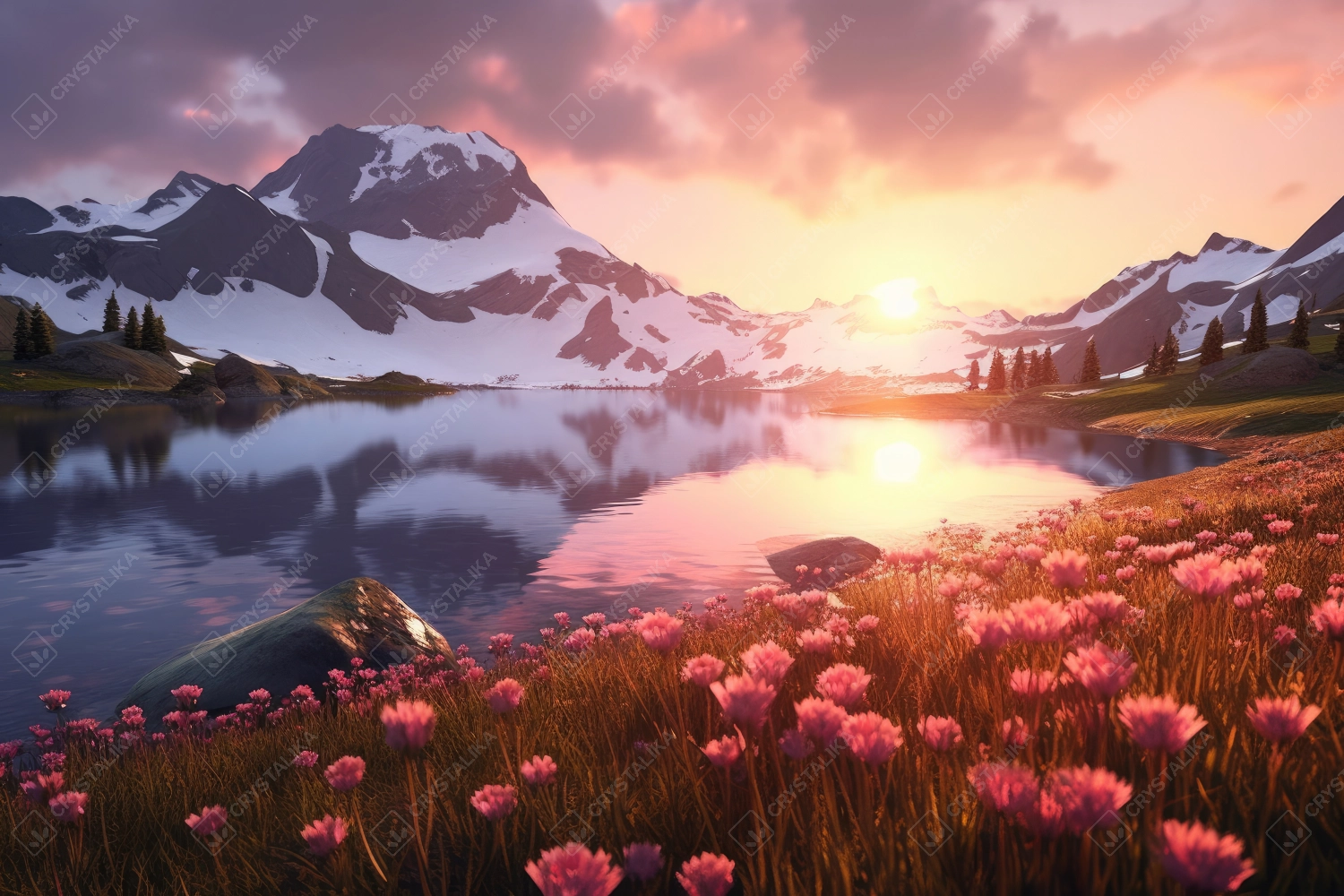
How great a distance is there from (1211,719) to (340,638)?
9.85m

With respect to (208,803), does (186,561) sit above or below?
below

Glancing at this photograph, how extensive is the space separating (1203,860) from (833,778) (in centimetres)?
117

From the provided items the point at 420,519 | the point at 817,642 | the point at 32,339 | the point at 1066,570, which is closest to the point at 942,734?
the point at 817,642

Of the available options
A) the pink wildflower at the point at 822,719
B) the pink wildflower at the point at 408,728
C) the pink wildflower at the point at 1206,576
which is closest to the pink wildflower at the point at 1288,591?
the pink wildflower at the point at 1206,576

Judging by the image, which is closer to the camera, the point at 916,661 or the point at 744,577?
the point at 916,661

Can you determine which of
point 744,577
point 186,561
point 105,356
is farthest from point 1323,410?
point 105,356

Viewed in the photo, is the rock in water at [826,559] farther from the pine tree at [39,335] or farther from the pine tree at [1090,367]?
the pine tree at [39,335]

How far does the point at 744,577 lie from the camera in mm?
16453

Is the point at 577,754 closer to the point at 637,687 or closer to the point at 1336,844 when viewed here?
the point at 637,687

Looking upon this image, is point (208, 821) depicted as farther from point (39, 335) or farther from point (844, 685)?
point (39, 335)

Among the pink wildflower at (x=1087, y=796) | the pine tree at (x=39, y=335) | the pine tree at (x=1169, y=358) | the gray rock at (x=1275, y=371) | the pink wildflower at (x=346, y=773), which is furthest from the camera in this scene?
the pine tree at (x=1169, y=358)

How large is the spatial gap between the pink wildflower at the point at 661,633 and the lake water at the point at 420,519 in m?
Answer: 10.1

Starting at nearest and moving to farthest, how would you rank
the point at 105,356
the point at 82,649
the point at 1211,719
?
the point at 1211,719 < the point at 82,649 < the point at 105,356

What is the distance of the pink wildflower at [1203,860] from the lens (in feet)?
4.07
